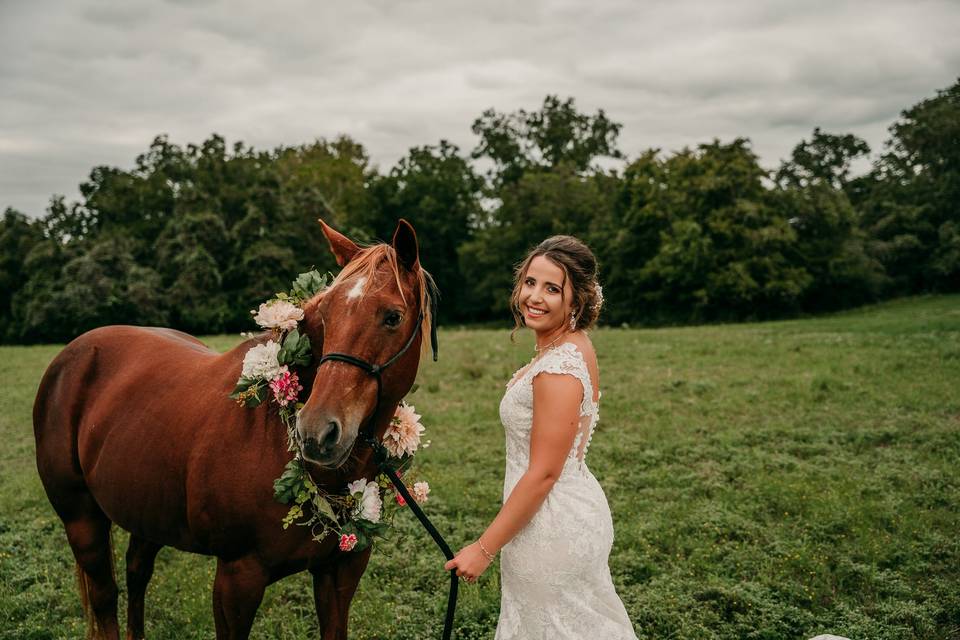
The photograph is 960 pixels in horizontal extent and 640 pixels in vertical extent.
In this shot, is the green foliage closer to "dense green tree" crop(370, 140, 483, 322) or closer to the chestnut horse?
the chestnut horse

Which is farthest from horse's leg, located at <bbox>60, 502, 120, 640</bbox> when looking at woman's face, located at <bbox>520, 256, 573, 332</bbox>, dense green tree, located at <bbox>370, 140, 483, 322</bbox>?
dense green tree, located at <bbox>370, 140, 483, 322</bbox>

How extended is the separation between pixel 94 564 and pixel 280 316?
8.06 feet

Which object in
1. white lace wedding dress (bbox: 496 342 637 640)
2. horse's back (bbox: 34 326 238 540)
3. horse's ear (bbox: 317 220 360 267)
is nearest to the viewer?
white lace wedding dress (bbox: 496 342 637 640)

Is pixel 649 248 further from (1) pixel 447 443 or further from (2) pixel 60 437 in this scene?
(2) pixel 60 437

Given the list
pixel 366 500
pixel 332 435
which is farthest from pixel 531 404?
pixel 366 500

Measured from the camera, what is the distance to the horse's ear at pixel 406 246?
9.35ft

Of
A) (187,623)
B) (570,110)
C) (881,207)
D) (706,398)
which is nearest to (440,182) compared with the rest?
(570,110)

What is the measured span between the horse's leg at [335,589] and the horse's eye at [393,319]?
4.19ft

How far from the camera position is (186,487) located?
325 cm

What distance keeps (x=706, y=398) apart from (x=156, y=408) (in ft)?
31.4

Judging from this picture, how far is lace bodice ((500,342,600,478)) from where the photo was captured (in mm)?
2584

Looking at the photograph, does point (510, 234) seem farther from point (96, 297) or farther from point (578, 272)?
point (578, 272)

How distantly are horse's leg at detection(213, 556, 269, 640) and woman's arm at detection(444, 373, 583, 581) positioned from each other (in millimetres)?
1102

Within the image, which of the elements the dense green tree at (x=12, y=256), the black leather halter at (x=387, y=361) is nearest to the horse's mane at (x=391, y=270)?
the black leather halter at (x=387, y=361)
